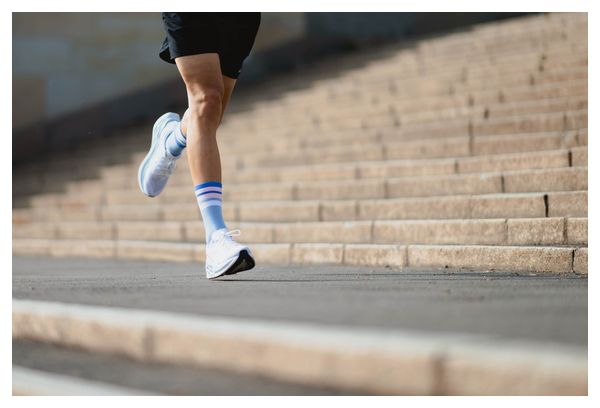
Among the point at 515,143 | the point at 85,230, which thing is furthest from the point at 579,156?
the point at 85,230

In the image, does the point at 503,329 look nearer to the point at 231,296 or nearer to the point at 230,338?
the point at 230,338

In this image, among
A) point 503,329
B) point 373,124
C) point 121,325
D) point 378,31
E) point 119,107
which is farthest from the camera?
point 378,31

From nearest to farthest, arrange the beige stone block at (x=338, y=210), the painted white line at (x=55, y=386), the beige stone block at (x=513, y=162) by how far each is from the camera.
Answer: the painted white line at (x=55, y=386) < the beige stone block at (x=513, y=162) < the beige stone block at (x=338, y=210)

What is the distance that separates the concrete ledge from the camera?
66.2 inches

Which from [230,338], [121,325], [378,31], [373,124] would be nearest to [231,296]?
[121,325]

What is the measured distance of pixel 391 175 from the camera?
617 centimetres

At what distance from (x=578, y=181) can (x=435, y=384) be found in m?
3.23

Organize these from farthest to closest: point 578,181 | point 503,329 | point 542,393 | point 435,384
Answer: point 578,181
point 503,329
point 435,384
point 542,393

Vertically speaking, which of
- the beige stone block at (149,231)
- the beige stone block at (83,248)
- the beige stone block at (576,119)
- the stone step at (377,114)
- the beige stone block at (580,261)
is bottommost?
the beige stone block at (580,261)

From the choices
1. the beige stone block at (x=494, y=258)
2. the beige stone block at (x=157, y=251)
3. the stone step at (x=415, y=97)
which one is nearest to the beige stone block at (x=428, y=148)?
the stone step at (x=415, y=97)

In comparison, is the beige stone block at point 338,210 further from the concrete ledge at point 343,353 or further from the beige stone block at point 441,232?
the concrete ledge at point 343,353

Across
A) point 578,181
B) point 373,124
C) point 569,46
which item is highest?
point 569,46

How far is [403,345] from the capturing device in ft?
6.15

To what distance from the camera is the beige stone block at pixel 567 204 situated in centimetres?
440
